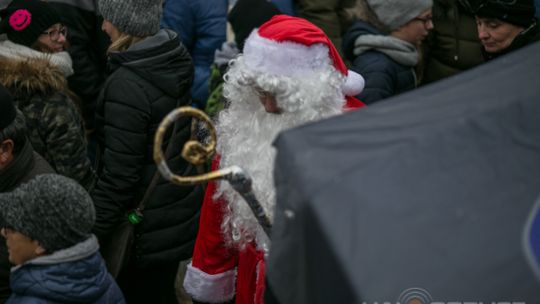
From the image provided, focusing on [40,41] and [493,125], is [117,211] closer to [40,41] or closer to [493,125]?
[40,41]

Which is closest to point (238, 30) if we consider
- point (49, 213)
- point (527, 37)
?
point (527, 37)

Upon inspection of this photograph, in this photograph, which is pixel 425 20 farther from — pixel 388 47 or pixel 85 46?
pixel 85 46

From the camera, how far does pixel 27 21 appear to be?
4.87 m

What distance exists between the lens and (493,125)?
75.9 inches

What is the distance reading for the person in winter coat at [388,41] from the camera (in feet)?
16.2

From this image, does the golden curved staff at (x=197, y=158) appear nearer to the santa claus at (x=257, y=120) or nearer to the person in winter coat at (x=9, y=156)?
the santa claus at (x=257, y=120)

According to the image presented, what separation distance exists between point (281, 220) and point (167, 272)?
121 inches

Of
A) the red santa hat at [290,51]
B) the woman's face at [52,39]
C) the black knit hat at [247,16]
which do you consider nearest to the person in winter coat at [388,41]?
the black knit hat at [247,16]

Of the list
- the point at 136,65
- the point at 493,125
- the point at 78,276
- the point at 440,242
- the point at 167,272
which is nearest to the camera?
the point at 440,242

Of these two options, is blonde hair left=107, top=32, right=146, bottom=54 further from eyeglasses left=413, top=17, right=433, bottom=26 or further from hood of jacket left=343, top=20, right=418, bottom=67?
eyeglasses left=413, top=17, right=433, bottom=26

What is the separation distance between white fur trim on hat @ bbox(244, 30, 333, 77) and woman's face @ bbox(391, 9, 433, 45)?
1.80 metres

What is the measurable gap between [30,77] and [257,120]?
4.89 ft

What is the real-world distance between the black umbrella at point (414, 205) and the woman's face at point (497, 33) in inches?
97.3

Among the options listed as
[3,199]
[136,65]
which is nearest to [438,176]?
[3,199]
